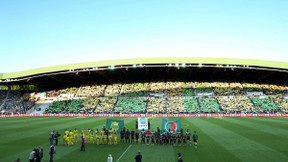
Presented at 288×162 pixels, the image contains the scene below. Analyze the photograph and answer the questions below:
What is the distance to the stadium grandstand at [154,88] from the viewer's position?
53.0 m

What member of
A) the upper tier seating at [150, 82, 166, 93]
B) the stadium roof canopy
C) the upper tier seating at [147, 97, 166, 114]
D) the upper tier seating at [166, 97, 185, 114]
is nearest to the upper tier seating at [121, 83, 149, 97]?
the upper tier seating at [150, 82, 166, 93]

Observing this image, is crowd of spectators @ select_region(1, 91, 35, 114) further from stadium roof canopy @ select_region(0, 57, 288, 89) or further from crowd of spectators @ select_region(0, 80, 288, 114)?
stadium roof canopy @ select_region(0, 57, 288, 89)

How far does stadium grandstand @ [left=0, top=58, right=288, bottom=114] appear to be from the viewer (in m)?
53.0

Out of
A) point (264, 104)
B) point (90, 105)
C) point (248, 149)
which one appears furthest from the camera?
point (90, 105)

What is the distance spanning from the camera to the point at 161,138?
58.3ft

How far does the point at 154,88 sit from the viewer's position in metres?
63.0

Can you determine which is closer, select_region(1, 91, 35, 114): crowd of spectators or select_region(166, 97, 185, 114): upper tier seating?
select_region(166, 97, 185, 114): upper tier seating

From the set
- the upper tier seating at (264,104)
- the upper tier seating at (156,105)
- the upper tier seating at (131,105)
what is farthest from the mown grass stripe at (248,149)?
the upper tier seating at (264,104)

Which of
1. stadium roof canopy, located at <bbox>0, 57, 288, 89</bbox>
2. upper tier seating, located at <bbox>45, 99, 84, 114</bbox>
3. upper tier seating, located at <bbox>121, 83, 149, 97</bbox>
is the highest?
stadium roof canopy, located at <bbox>0, 57, 288, 89</bbox>

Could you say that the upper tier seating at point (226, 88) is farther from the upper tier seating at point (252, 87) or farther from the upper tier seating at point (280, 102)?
the upper tier seating at point (280, 102)

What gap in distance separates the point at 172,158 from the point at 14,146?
1379cm

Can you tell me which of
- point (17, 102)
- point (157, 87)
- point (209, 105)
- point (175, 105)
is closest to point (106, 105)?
point (157, 87)

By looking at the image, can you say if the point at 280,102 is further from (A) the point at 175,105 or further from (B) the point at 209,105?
(A) the point at 175,105

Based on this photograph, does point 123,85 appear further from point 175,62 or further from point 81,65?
point 175,62
